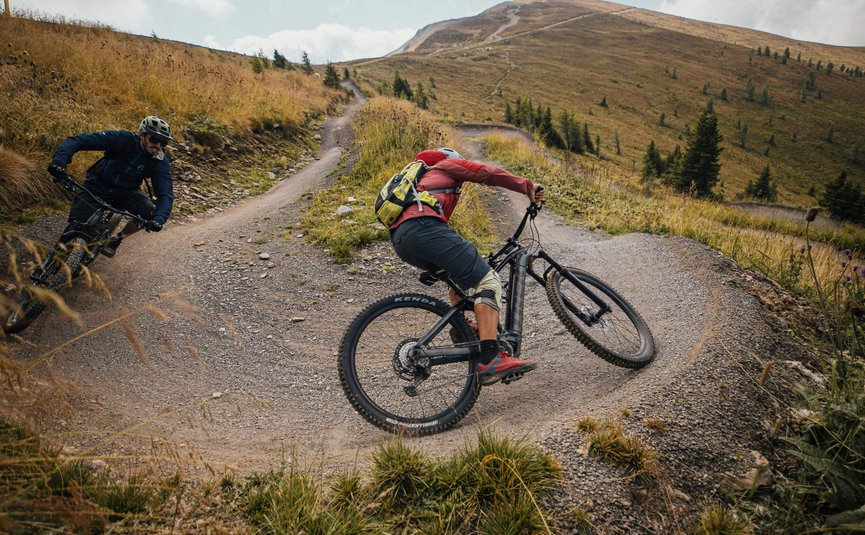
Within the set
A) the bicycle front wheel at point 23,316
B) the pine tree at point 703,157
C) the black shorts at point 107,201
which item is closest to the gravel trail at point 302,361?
the bicycle front wheel at point 23,316

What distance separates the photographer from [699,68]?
561 feet

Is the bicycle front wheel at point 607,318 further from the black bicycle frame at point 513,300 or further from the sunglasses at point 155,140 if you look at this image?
the sunglasses at point 155,140

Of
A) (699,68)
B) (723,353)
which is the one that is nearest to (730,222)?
(723,353)

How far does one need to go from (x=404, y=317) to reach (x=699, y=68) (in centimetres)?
21891

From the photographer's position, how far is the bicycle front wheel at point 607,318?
15.1 feet

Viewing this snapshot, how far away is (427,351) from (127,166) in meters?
6.13

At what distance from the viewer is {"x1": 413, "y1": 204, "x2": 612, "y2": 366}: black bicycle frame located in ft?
12.5

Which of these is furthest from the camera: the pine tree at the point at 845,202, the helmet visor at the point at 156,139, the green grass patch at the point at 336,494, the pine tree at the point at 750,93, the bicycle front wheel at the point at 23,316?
the pine tree at the point at 750,93

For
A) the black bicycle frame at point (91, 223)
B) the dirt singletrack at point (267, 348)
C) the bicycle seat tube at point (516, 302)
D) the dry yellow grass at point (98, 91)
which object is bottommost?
the dirt singletrack at point (267, 348)

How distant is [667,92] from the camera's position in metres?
146

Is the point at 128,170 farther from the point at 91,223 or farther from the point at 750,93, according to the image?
the point at 750,93

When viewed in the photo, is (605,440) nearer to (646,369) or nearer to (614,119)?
(646,369)

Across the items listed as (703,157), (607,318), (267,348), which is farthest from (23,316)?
(703,157)

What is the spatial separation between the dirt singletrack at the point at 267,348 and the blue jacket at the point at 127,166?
1452 mm
